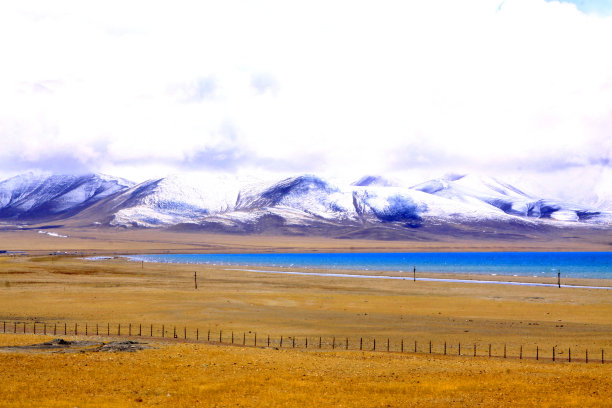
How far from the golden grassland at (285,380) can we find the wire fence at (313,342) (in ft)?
16.4

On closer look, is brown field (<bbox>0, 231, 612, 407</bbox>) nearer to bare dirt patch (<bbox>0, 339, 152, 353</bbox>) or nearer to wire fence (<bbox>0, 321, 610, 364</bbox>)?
wire fence (<bbox>0, 321, 610, 364</bbox>)

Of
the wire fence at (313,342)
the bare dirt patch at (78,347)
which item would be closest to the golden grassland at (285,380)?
the bare dirt patch at (78,347)

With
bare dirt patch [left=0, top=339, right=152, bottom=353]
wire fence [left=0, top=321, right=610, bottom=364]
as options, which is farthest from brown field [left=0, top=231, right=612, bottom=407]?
bare dirt patch [left=0, top=339, right=152, bottom=353]

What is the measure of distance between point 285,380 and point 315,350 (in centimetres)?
1364

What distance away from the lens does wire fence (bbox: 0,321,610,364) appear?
51.0 metres

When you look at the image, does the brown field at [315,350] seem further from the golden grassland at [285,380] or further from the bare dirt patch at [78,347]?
the bare dirt patch at [78,347]

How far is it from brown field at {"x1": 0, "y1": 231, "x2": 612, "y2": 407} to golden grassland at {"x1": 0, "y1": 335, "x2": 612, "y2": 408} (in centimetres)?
10

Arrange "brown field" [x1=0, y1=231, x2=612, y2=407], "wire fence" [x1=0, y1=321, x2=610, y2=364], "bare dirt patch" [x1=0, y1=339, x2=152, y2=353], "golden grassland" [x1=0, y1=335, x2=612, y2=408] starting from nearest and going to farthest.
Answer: "golden grassland" [x1=0, y1=335, x2=612, y2=408], "brown field" [x1=0, y1=231, x2=612, y2=407], "bare dirt patch" [x1=0, y1=339, x2=152, y2=353], "wire fence" [x1=0, y1=321, x2=610, y2=364]

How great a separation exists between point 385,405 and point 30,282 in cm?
9815

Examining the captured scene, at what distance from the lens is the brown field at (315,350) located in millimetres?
34281

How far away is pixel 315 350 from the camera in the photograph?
51.1 meters

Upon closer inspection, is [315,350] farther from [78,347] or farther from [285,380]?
[78,347]

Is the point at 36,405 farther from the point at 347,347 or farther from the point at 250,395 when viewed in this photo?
the point at 347,347

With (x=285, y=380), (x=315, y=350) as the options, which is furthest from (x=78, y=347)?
(x=285, y=380)
